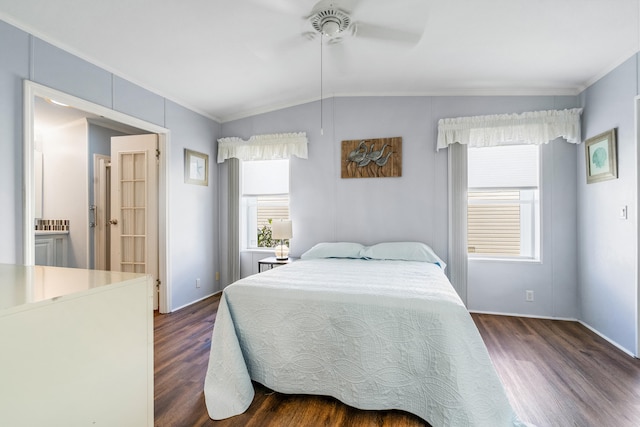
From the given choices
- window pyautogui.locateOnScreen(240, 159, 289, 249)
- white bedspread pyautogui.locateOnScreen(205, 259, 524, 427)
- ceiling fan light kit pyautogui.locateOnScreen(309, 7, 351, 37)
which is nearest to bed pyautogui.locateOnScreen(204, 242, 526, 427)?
white bedspread pyautogui.locateOnScreen(205, 259, 524, 427)

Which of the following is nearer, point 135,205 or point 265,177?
point 135,205

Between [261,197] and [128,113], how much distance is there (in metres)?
1.91

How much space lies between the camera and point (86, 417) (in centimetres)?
89

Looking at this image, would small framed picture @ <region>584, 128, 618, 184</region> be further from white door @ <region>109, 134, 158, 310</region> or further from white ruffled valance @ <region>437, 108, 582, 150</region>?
white door @ <region>109, 134, 158, 310</region>

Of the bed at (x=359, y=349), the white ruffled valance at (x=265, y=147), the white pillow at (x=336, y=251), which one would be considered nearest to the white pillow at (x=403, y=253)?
the white pillow at (x=336, y=251)

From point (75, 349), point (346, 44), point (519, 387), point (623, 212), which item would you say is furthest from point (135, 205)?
point (623, 212)

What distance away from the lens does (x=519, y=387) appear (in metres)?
2.08

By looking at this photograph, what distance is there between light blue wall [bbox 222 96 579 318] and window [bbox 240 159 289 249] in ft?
0.89

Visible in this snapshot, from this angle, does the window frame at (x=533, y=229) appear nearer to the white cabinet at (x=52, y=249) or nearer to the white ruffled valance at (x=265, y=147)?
the white ruffled valance at (x=265, y=147)

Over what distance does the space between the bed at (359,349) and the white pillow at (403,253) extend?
1.00 metres

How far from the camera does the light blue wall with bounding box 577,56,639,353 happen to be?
2.56 meters

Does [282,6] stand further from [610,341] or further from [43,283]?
[610,341]

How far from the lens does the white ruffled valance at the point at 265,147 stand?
4.08m

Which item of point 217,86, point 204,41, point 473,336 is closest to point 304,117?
point 217,86
